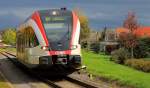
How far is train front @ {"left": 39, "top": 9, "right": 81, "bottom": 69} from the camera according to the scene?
960 inches

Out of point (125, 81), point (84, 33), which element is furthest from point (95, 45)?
point (125, 81)

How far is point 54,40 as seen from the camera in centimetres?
2453

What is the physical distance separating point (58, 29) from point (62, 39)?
0.67 m

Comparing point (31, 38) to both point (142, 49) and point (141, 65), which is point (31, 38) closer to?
point (141, 65)

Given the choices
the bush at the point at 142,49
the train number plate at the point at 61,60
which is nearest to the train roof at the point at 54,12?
the train number plate at the point at 61,60

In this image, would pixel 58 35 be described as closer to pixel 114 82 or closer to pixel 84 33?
pixel 114 82

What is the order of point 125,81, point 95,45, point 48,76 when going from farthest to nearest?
point 95,45 → point 48,76 → point 125,81

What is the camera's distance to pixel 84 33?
333 ft

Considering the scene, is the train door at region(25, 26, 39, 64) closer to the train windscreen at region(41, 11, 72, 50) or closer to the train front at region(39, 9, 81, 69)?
the train front at region(39, 9, 81, 69)

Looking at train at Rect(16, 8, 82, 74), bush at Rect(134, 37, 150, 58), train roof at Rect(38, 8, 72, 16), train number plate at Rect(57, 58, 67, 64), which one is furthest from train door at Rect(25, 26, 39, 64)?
bush at Rect(134, 37, 150, 58)

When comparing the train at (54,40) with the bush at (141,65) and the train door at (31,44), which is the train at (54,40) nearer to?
the train door at (31,44)

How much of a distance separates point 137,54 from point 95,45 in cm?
3627

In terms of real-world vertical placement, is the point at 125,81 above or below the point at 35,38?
below

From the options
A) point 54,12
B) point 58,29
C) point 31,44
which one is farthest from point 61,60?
point 54,12
